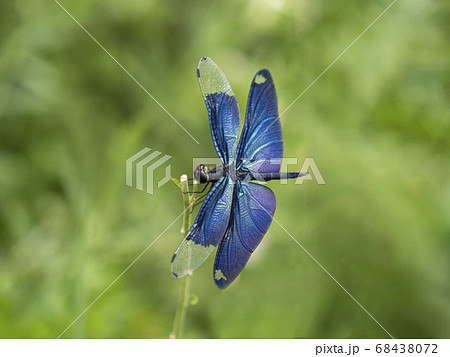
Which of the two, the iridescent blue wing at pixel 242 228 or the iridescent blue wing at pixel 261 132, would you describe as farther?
the iridescent blue wing at pixel 261 132

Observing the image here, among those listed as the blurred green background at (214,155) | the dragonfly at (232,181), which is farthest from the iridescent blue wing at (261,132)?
the blurred green background at (214,155)

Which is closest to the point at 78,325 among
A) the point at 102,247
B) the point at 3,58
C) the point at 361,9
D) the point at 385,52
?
the point at 102,247

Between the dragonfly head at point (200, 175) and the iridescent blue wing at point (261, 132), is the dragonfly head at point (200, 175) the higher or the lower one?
the lower one
